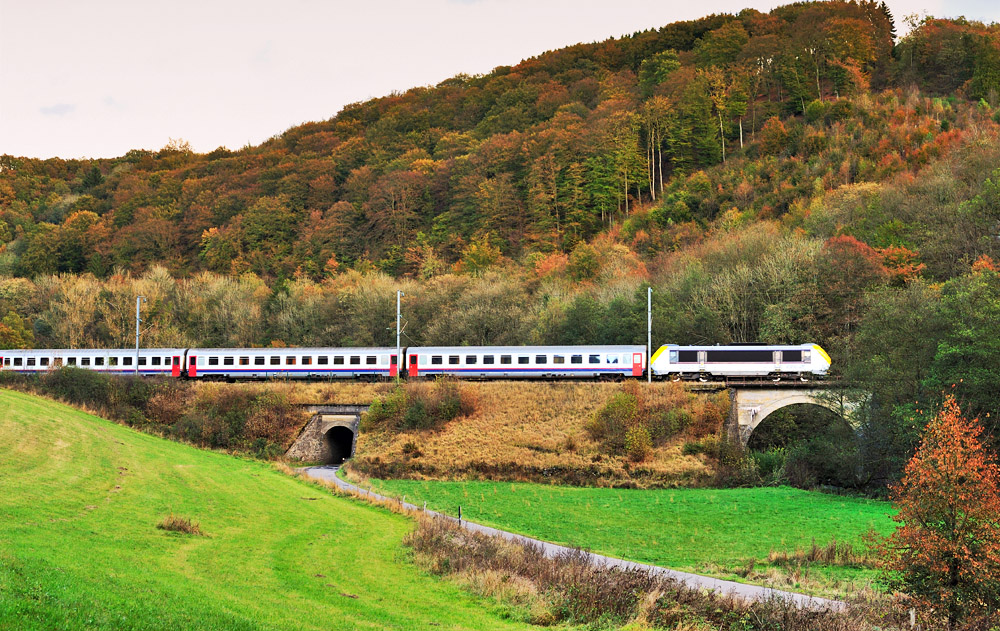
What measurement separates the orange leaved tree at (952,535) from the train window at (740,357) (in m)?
33.3

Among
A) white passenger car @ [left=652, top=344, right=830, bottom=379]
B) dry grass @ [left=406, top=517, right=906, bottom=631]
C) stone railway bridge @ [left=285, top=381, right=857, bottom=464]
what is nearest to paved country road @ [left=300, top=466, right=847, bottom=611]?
dry grass @ [left=406, top=517, right=906, bottom=631]

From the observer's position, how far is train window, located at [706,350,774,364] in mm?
49375

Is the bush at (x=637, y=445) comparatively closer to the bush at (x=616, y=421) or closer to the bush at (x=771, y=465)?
the bush at (x=616, y=421)

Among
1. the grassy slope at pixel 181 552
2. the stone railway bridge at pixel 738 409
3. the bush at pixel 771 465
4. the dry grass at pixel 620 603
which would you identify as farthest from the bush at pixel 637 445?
the dry grass at pixel 620 603

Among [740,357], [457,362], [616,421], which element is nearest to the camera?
[616,421]

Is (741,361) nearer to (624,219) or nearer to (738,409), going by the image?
(738,409)

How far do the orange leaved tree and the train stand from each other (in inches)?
1320

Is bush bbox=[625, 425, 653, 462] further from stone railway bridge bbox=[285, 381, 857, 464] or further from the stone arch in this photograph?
the stone arch

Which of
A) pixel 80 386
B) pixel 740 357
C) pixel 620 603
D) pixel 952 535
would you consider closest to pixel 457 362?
pixel 740 357

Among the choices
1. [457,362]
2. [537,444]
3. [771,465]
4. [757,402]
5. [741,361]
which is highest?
[741,361]

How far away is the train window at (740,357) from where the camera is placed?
49.4 metres

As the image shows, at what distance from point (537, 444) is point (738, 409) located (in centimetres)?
1244

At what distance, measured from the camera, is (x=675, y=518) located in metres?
32.7

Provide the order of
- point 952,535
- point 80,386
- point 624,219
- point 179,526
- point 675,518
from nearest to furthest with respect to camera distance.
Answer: point 952,535
point 179,526
point 675,518
point 80,386
point 624,219
